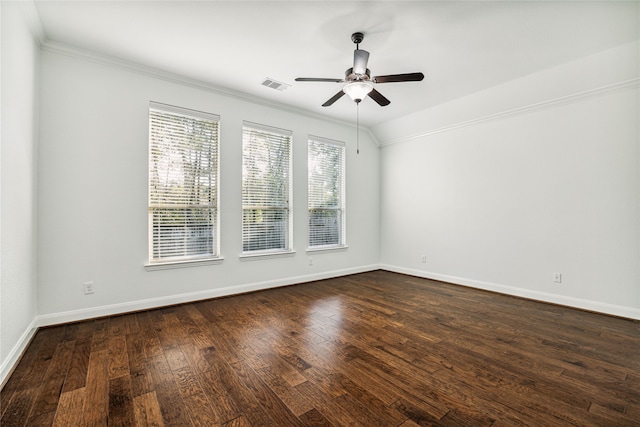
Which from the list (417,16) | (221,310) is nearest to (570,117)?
(417,16)

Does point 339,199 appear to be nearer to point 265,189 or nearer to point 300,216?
point 300,216

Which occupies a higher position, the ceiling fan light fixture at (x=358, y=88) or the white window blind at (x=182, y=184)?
the ceiling fan light fixture at (x=358, y=88)

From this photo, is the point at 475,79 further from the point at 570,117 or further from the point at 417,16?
the point at 417,16

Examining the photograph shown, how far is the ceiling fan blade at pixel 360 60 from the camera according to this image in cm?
264

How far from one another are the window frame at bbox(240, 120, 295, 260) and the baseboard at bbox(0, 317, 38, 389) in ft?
7.29

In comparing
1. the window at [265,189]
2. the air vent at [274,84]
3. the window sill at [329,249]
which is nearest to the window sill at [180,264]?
the window at [265,189]

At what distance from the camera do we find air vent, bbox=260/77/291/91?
380 centimetres

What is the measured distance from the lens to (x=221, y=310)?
11.3 ft

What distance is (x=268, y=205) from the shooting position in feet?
14.8

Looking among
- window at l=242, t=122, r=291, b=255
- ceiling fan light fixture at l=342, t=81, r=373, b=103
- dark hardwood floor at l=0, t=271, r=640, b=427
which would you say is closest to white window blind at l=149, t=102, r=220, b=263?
window at l=242, t=122, r=291, b=255

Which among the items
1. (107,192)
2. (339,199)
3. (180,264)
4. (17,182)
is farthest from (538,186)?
(17,182)

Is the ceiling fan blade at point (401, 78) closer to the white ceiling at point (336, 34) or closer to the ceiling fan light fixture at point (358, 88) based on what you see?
the ceiling fan light fixture at point (358, 88)

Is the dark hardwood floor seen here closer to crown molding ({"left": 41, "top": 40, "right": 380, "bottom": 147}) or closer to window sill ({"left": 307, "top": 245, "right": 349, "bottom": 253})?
window sill ({"left": 307, "top": 245, "right": 349, "bottom": 253})

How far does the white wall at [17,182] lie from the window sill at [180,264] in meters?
1.03
